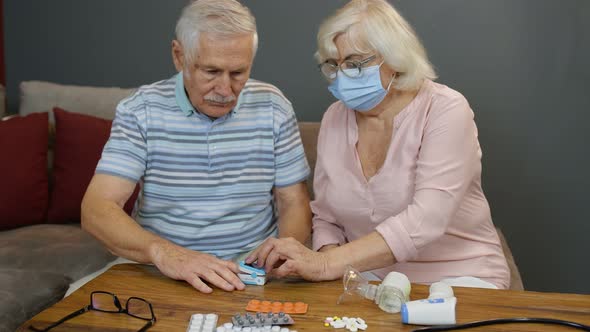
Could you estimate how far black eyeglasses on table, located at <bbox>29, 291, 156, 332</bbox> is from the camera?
134cm

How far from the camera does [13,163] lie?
2.74 m

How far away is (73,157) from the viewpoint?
2.82m

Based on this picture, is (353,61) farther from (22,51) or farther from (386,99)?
(22,51)

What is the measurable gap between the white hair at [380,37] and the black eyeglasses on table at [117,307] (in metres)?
0.90

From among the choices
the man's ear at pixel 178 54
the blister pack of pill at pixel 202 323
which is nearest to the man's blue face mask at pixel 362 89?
the man's ear at pixel 178 54

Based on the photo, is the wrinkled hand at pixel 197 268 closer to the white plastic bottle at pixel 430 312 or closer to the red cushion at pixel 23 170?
the white plastic bottle at pixel 430 312

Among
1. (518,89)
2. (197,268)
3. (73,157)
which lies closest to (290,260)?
(197,268)

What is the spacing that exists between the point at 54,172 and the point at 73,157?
0.12m

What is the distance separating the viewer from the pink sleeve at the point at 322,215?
2.03 metres

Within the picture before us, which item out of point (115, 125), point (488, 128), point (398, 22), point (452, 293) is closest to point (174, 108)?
point (115, 125)

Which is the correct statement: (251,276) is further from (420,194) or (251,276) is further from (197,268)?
(420,194)

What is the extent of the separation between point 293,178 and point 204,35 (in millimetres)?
518

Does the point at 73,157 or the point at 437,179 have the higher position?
the point at 437,179

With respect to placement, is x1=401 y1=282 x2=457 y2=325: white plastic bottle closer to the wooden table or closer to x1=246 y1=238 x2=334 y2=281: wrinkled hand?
the wooden table
